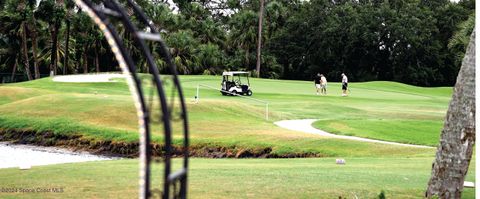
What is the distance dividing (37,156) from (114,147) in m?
2.81

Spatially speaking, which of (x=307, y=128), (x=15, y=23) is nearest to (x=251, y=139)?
(x=307, y=128)

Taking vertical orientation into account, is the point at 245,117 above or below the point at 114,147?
above

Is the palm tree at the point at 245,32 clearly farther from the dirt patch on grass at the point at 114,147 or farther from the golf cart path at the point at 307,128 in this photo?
the dirt patch on grass at the point at 114,147

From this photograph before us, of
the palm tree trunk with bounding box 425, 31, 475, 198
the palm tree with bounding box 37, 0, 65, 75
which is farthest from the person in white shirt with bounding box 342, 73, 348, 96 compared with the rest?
the palm tree trunk with bounding box 425, 31, 475, 198

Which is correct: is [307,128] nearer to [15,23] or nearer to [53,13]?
[53,13]

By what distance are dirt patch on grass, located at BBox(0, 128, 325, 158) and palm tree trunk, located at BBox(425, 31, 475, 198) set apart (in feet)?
36.0

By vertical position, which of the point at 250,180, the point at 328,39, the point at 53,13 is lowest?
the point at 250,180

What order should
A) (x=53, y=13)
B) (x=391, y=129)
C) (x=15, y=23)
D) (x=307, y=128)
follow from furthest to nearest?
(x=15, y=23)
(x=53, y=13)
(x=307, y=128)
(x=391, y=129)

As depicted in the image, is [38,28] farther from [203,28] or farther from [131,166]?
[131,166]

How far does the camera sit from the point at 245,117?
2892 cm

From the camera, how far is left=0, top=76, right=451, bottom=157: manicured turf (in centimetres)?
2170

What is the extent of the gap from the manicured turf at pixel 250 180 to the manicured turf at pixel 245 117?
6437 mm

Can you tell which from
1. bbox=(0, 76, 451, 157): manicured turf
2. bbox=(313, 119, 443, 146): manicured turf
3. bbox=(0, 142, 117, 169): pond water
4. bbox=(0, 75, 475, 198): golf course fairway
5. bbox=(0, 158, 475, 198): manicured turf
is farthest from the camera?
bbox=(313, 119, 443, 146): manicured turf

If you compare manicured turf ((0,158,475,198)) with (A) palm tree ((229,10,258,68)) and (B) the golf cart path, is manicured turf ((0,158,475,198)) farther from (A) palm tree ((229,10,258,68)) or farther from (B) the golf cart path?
(A) palm tree ((229,10,258,68))
